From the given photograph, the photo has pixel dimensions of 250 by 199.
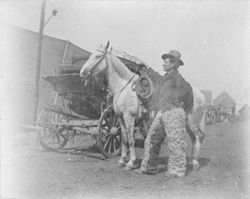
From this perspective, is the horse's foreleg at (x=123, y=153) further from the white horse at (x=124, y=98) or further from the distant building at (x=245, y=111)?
the distant building at (x=245, y=111)

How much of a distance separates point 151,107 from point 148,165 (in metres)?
1.45

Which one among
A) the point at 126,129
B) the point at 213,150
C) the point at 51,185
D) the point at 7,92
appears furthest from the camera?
the point at 7,92

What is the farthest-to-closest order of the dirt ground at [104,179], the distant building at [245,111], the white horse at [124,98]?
the distant building at [245,111]
the white horse at [124,98]
the dirt ground at [104,179]

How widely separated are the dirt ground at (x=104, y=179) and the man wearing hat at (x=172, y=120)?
0.27 m

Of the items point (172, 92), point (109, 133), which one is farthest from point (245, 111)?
point (172, 92)

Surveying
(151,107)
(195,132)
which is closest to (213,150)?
(195,132)

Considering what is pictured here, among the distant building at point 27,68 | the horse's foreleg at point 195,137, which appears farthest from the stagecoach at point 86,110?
the distant building at point 27,68

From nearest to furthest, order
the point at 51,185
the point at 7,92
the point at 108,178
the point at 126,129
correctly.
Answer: the point at 51,185
the point at 108,178
the point at 126,129
the point at 7,92

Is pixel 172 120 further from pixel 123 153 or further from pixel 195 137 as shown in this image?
pixel 123 153

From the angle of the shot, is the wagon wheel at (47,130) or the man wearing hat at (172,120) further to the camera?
the wagon wheel at (47,130)

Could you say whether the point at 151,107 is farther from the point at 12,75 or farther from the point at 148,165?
the point at 12,75

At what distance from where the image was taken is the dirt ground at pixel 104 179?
4.04m

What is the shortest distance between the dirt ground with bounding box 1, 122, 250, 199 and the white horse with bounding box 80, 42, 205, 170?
1.61 feet

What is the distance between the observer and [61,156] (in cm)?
664
